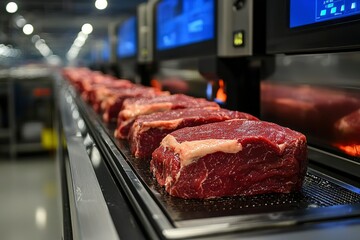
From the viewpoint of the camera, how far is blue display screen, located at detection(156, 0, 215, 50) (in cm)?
226

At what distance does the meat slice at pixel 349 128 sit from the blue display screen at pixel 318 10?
320mm

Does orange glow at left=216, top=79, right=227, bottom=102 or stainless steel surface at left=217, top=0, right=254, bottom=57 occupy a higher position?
stainless steel surface at left=217, top=0, right=254, bottom=57

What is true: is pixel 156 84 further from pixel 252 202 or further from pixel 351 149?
pixel 252 202

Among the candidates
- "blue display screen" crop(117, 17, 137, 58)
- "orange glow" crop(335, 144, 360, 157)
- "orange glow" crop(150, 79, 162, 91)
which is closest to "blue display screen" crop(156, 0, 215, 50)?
"orange glow" crop(150, 79, 162, 91)

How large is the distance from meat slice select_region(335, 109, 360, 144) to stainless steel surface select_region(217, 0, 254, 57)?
20.7 inches

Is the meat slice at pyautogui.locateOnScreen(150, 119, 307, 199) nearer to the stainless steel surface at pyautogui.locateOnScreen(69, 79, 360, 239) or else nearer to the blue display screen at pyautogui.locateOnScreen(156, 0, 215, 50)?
the stainless steel surface at pyautogui.locateOnScreen(69, 79, 360, 239)

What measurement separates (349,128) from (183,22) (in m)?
1.62

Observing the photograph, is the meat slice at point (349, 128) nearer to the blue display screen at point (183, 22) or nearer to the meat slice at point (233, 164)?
the meat slice at point (233, 164)

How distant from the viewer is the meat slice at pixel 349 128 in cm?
138

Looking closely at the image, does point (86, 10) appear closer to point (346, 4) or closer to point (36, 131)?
point (36, 131)

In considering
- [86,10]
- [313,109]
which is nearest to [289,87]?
[313,109]

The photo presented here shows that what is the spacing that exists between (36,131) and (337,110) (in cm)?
565

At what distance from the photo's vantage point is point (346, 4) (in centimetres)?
119

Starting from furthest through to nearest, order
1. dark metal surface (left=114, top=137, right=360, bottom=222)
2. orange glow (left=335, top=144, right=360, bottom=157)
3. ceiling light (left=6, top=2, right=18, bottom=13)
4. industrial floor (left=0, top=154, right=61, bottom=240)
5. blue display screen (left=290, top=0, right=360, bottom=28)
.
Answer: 1. ceiling light (left=6, top=2, right=18, bottom=13)
2. industrial floor (left=0, top=154, right=61, bottom=240)
3. orange glow (left=335, top=144, right=360, bottom=157)
4. blue display screen (left=290, top=0, right=360, bottom=28)
5. dark metal surface (left=114, top=137, right=360, bottom=222)
